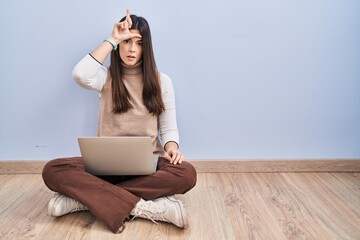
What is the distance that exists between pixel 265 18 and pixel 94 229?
3.48ft

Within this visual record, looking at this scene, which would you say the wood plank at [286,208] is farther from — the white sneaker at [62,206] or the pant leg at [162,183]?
the white sneaker at [62,206]

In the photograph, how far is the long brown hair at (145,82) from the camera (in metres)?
1.38

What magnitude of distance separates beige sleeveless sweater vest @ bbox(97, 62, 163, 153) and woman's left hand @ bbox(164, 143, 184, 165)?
0.27ft

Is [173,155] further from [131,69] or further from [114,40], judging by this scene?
[114,40]

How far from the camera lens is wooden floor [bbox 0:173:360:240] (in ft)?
3.84

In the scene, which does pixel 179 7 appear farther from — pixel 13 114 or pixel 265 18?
pixel 13 114

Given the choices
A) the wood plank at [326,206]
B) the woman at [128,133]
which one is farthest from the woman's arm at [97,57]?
the wood plank at [326,206]

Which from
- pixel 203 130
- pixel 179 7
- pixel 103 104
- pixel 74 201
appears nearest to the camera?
pixel 74 201

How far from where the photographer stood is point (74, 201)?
128 centimetres

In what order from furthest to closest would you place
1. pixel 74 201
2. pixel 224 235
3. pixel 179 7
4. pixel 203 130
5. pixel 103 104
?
1. pixel 203 130
2. pixel 179 7
3. pixel 103 104
4. pixel 74 201
5. pixel 224 235

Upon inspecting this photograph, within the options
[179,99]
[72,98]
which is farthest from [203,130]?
[72,98]

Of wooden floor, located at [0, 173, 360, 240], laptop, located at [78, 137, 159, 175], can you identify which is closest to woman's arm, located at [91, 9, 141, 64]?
laptop, located at [78, 137, 159, 175]

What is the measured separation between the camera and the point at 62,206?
1254 millimetres

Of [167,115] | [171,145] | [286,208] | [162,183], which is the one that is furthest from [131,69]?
[286,208]
